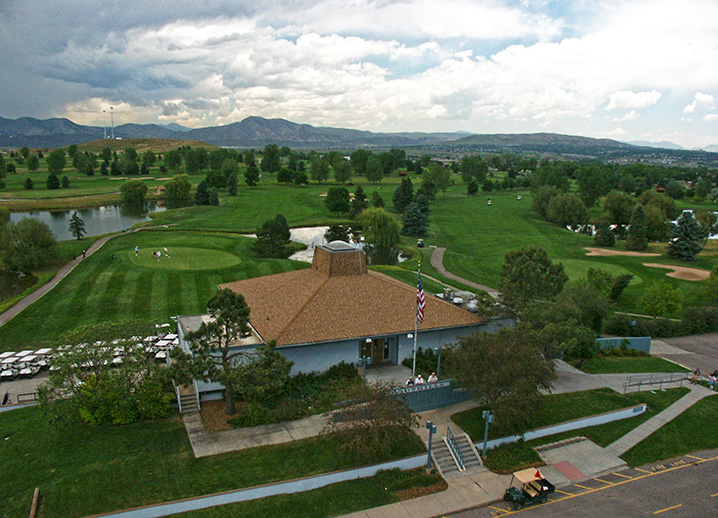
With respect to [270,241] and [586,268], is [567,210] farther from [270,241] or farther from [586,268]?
[270,241]

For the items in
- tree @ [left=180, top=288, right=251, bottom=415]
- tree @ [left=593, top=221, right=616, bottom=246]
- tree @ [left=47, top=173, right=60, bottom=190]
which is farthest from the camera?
tree @ [left=47, top=173, right=60, bottom=190]

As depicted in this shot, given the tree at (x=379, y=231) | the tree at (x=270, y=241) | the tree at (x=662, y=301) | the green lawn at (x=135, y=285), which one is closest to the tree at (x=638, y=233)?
the tree at (x=379, y=231)

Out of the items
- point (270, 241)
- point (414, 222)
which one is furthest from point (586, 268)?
point (270, 241)

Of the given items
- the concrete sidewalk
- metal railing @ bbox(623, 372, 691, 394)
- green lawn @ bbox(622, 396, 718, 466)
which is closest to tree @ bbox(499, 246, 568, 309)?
metal railing @ bbox(623, 372, 691, 394)

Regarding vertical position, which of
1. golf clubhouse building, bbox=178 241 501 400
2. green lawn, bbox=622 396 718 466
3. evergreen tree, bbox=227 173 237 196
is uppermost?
evergreen tree, bbox=227 173 237 196

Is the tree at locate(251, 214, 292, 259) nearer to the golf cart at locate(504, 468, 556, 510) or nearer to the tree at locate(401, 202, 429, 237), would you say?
the tree at locate(401, 202, 429, 237)

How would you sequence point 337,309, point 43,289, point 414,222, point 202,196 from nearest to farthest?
1. point 337,309
2. point 43,289
3. point 414,222
4. point 202,196
